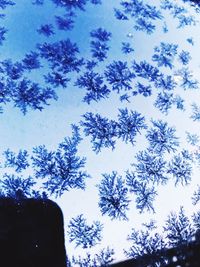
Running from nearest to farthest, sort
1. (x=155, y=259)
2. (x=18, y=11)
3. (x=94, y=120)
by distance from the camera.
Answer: (x=155, y=259) < (x=94, y=120) < (x=18, y=11)

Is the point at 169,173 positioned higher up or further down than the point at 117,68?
further down

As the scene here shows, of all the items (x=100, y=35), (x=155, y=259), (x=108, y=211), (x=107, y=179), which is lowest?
(x=155, y=259)

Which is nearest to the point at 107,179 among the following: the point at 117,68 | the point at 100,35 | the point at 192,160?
the point at 192,160

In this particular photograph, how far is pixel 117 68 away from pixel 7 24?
2.29 m

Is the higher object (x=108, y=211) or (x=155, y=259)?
(x=108, y=211)

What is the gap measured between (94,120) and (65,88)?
0.82 metres

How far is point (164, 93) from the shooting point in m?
5.98

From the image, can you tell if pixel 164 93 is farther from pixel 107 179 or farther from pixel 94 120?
pixel 107 179

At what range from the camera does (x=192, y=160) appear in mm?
5227

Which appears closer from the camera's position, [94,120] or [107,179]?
[107,179]

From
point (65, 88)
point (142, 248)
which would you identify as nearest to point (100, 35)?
point (65, 88)

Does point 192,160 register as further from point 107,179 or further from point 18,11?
point 18,11

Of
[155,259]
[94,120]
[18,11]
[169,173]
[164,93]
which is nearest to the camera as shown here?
[155,259]

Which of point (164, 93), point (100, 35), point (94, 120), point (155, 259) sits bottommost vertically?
point (155, 259)
